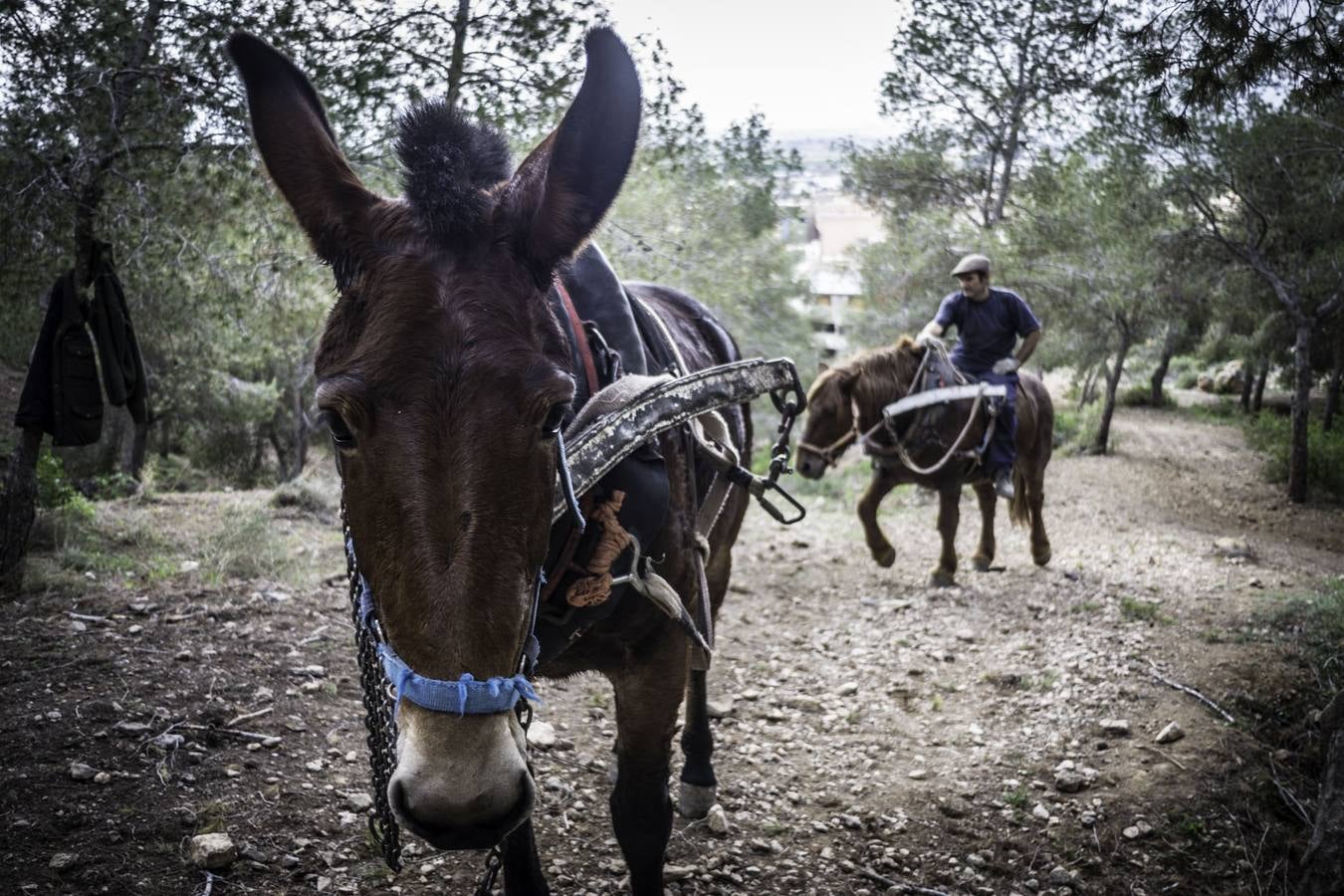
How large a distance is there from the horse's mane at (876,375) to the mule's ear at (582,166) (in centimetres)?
578

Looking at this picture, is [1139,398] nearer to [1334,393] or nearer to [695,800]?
[1334,393]

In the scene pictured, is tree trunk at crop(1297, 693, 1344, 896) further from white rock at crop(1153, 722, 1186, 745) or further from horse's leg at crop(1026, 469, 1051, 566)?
horse's leg at crop(1026, 469, 1051, 566)

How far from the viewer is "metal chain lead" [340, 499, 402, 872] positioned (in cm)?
171

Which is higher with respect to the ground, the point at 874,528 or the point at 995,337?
the point at 995,337

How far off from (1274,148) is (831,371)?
290 inches

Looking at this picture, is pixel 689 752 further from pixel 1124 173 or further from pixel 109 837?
pixel 1124 173

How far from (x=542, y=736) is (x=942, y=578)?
4.77 meters

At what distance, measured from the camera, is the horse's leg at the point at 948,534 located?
7.46 meters

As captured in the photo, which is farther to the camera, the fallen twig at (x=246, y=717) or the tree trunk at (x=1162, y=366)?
the tree trunk at (x=1162, y=366)

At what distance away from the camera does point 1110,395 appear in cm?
1515

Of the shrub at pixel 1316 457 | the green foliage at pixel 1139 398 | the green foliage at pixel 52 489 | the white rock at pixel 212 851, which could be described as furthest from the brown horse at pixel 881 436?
the green foliage at pixel 1139 398

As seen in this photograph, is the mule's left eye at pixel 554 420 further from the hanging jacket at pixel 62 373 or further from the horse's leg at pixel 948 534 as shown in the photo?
the horse's leg at pixel 948 534

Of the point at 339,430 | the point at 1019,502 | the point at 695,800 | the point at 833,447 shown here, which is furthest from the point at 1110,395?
the point at 339,430

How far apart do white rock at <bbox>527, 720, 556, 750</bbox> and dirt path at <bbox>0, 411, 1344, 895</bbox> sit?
7 cm
